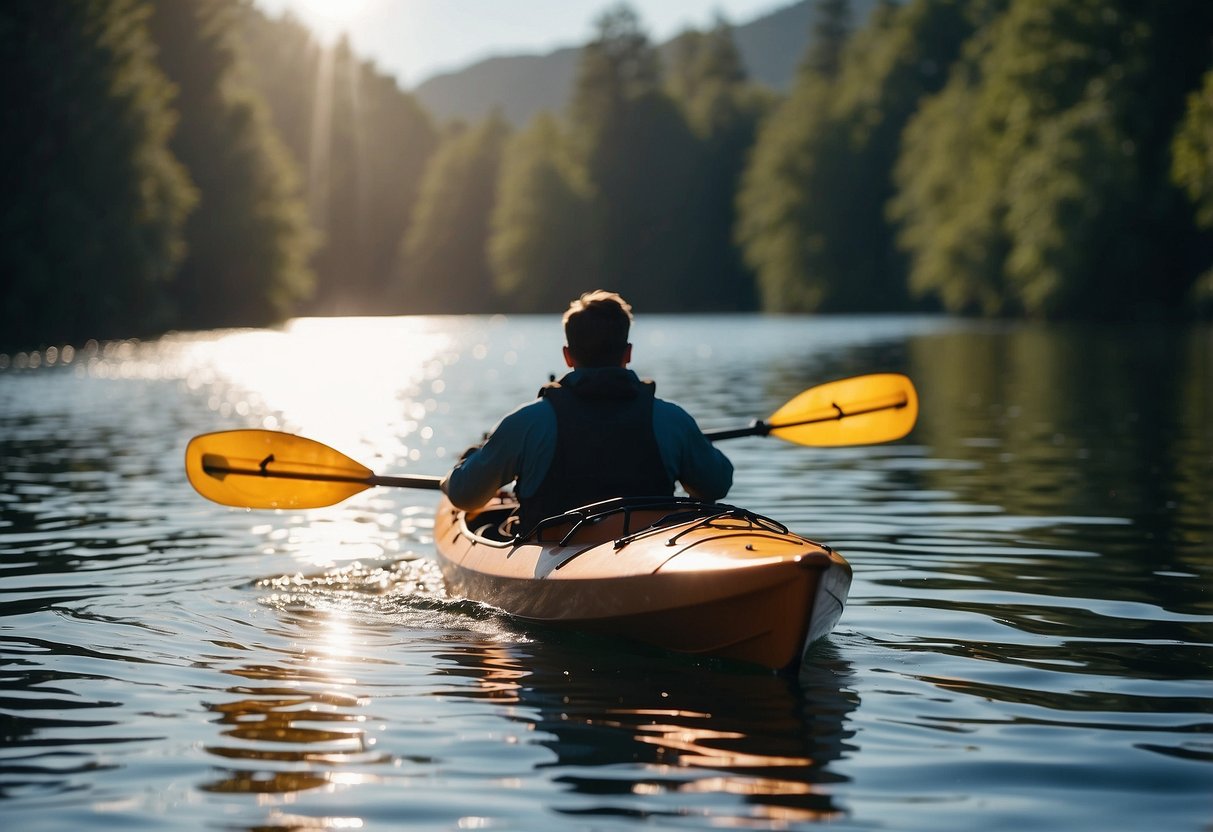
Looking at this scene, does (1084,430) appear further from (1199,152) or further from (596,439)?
(1199,152)

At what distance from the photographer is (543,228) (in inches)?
2913

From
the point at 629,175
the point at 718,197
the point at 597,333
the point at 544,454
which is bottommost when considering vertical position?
the point at 544,454

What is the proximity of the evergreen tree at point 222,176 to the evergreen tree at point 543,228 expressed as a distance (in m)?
29.9

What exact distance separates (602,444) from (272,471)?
9.08 ft

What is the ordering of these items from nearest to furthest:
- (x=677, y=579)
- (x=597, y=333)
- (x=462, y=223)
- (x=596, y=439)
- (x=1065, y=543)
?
(x=677, y=579)
(x=597, y=333)
(x=596, y=439)
(x=1065, y=543)
(x=462, y=223)

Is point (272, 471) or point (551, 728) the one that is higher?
Answer: point (272, 471)

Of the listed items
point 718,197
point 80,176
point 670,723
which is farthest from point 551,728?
point 718,197

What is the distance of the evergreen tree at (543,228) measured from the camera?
74250 mm

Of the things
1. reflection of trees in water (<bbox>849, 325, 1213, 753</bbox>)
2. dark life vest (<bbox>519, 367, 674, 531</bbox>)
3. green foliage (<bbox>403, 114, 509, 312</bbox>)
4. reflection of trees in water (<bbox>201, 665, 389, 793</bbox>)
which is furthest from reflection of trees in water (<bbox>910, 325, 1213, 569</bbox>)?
green foliage (<bbox>403, 114, 509, 312</bbox>)

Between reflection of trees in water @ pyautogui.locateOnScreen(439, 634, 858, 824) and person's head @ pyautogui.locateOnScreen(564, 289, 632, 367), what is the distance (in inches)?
44.3

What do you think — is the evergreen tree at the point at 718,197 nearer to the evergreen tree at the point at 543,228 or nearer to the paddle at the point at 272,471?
the evergreen tree at the point at 543,228

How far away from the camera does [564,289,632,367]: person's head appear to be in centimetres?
609

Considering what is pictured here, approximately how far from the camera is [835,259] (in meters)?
64.4

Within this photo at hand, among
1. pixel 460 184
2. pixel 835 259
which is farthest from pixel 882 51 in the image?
pixel 460 184
